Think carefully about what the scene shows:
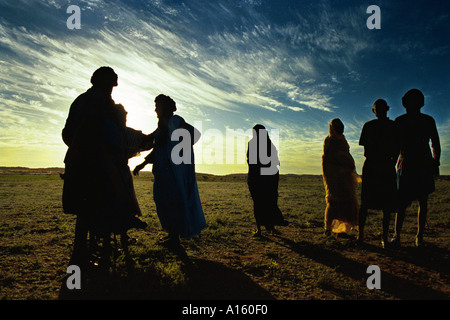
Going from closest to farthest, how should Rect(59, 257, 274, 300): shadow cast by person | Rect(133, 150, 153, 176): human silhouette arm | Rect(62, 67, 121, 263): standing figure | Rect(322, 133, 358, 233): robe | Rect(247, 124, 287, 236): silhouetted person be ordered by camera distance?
Rect(59, 257, 274, 300): shadow cast by person, Rect(62, 67, 121, 263): standing figure, Rect(133, 150, 153, 176): human silhouette arm, Rect(322, 133, 358, 233): robe, Rect(247, 124, 287, 236): silhouetted person

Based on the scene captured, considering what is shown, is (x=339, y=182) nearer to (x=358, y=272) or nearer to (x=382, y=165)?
(x=382, y=165)

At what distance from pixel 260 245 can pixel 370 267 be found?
2025 mm

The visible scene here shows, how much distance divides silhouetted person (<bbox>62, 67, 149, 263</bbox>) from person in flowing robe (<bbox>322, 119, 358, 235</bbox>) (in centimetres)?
469

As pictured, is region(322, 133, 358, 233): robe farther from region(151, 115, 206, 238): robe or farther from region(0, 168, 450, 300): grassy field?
region(151, 115, 206, 238): robe

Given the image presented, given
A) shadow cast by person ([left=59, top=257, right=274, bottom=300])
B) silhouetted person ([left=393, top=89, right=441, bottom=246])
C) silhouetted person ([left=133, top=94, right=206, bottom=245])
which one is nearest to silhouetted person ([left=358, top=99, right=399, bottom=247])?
silhouetted person ([left=393, top=89, right=441, bottom=246])

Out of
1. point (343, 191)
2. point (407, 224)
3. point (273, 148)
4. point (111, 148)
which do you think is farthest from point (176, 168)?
point (407, 224)

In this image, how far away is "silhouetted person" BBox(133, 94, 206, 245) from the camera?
4.28m

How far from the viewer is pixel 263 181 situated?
6.37 m

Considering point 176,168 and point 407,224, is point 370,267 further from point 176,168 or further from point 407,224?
point 407,224

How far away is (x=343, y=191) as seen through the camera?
6.08 metres

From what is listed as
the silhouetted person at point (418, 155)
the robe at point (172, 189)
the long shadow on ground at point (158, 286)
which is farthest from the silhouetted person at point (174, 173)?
the silhouetted person at point (418, 155)

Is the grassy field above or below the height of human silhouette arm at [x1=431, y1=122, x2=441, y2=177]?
below
